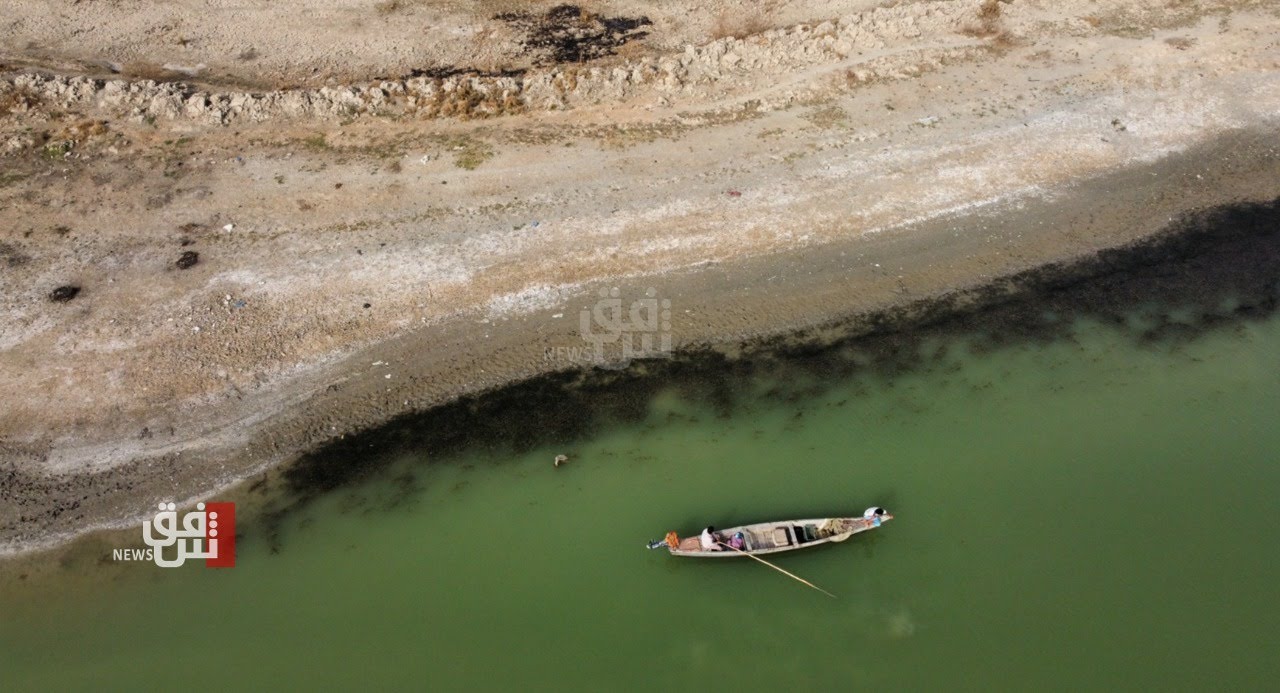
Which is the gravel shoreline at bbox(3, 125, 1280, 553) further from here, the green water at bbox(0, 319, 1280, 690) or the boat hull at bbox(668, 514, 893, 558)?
the boat hull at bbox(668, 514, 893, 558)

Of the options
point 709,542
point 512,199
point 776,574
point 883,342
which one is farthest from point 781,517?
point 512,199

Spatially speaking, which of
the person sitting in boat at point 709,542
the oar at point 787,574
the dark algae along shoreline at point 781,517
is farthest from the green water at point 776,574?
the person sitting in boat at point 709,542

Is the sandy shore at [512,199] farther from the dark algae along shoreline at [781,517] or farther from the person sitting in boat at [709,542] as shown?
the person sitting in boat at [709,542]

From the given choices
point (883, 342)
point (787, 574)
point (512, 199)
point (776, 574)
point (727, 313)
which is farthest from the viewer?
point (512, 199)

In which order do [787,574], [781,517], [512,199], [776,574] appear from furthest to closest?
[512,199] → [781,517] → [776,574] → [787,574]

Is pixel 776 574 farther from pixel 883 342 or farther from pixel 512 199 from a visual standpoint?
pixel 512 199

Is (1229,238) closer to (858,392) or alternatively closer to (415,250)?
(858,392)

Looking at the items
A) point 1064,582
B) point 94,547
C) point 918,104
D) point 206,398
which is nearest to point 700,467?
point 1064,582
